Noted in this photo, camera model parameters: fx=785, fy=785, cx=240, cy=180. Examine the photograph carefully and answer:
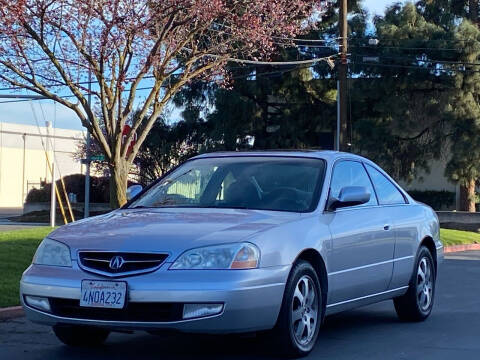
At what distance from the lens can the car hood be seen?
5648mm

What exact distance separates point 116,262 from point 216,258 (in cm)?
72

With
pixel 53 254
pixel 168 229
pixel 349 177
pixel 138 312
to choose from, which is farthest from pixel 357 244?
pixel 53 254

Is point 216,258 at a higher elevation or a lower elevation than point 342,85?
lower

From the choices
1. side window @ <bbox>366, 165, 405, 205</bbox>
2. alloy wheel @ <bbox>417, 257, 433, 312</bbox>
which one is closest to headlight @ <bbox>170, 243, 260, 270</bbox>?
side window @ <bbox>366, 165, 405, 205</bbox>

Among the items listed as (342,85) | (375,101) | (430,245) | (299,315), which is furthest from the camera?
(375,101)

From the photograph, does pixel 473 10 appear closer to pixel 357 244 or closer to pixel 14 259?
pixel 14 259

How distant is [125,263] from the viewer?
5.61 metres

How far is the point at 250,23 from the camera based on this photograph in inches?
505

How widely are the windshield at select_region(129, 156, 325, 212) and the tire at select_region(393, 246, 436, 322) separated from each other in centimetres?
196

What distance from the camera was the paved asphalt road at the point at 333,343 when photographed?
6531 millimetres

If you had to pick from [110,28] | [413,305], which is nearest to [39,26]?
[110,28]

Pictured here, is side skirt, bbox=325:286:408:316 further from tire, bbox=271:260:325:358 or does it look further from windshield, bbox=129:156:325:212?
windshield, bbox=129:156:325:212

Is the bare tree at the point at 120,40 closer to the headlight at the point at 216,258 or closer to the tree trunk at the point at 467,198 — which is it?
the headlight at the point at 216,258

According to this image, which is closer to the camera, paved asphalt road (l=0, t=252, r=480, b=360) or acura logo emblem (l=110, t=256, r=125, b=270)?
acura logo emblem (l=110, t=256, r=125, b=270)
